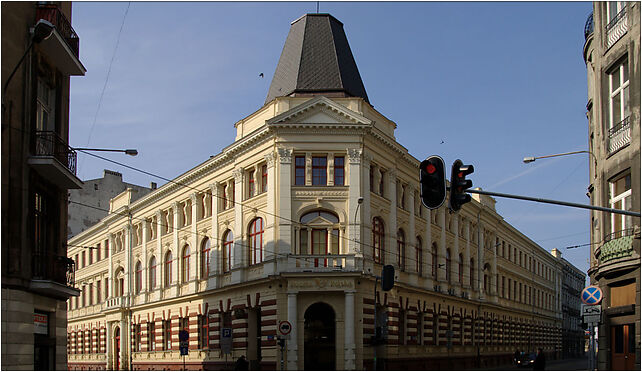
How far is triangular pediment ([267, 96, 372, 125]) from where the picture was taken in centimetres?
4175

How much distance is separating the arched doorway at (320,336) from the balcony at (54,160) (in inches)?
761

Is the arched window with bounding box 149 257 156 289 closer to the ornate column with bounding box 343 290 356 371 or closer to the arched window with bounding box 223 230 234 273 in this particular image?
the arched window with bounding box 223 230 234 273

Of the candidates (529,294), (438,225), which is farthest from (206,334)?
(529,294)

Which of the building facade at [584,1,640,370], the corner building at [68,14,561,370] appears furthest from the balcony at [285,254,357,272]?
the building facade at [584,1,640,370]

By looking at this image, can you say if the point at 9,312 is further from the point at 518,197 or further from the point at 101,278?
the point at 101,278

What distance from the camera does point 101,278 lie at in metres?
69.2

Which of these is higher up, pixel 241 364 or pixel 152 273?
pixel 152 273

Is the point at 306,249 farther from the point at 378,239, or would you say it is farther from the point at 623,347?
the point at 623,347

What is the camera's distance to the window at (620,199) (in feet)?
84.9

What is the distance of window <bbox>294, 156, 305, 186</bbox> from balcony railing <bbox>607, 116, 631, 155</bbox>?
1868cm

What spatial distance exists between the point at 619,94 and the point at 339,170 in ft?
59.8

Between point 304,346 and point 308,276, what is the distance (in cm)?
401

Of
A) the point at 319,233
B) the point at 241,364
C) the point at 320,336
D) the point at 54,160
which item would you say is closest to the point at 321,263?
the point at 319,233

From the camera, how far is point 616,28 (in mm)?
27094
